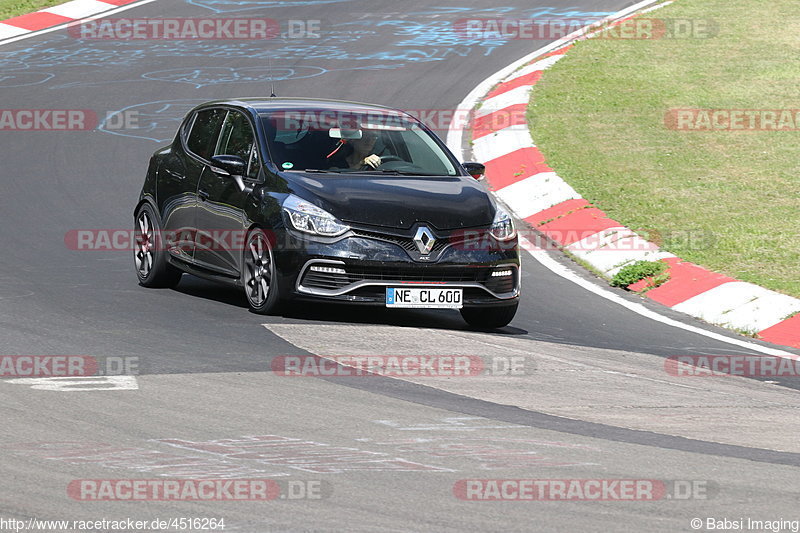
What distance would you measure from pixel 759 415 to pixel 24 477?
14.4 ft

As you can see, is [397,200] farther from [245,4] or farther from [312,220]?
[245,4]

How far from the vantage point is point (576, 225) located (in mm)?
14555

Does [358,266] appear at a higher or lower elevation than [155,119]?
higher

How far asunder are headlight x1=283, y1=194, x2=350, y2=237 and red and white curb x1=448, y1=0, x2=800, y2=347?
3.54m

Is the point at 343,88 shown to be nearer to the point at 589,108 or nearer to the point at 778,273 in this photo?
the point at 589,108

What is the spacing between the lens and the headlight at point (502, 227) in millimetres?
10656

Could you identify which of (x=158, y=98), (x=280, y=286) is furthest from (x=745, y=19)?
(x=280, y=286)

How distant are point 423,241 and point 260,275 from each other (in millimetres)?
1310
